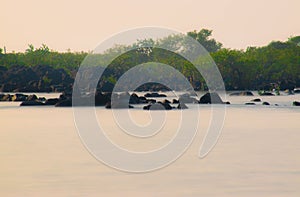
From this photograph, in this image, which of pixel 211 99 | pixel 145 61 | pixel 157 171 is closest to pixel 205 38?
pixel 145 61

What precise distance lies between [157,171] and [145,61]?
316ft

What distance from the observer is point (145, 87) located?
8119 centimetres

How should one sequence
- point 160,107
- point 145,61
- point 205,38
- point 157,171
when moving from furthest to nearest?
point 205,38, point 145,61, point 160,107, point 157,171

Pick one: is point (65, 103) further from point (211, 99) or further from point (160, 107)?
point (211, 99)

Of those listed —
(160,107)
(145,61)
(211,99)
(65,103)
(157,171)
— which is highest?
(145,61)

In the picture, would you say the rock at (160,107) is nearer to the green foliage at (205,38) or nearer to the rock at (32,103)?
the rock at (32,103)

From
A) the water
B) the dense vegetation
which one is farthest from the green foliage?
the water

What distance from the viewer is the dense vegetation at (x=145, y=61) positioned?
76.1 metres

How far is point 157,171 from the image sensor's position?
13.4 metres

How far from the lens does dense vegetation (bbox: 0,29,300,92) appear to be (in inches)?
2995

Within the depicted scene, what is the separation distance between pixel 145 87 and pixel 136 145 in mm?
63233

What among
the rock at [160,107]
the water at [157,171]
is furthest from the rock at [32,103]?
the water at [157,171]

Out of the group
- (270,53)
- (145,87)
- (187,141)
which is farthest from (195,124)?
(270,53)

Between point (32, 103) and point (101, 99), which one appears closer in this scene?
point (101, 99)
